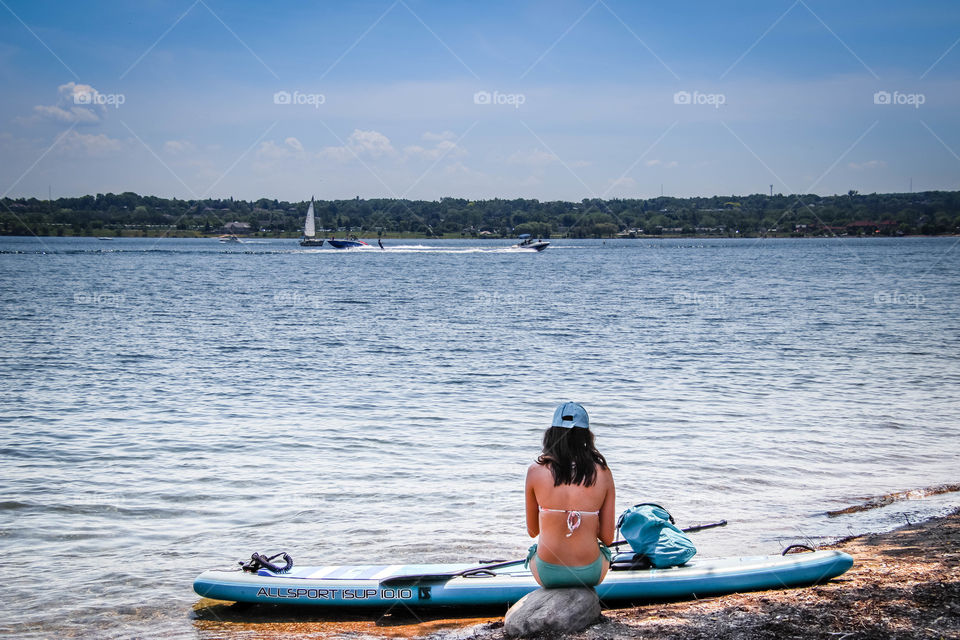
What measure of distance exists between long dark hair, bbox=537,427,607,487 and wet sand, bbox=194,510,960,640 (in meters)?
1.09

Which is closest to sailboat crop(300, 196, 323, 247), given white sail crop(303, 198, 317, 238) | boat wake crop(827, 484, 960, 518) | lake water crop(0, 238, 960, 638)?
white sail crop(303, 198, 317, 238)

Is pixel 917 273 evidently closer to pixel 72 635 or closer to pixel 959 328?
pixel 959 328

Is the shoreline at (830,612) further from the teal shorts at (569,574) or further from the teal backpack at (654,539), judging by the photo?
the teal backpack at (654,539)

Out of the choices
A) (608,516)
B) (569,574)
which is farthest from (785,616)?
(569,574)

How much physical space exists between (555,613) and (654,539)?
5.58ft

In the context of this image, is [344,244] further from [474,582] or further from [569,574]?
[569,574]

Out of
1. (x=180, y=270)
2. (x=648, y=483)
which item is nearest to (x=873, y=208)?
(x=180, y=270)

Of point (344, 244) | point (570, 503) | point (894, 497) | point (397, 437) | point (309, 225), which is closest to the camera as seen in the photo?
point (570, 503)

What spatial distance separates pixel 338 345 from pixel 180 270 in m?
69.5

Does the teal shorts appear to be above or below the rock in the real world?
above

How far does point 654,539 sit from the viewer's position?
23.2 ft

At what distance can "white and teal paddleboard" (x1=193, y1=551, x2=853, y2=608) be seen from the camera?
6.70 m

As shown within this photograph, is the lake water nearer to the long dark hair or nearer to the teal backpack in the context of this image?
the teal backpack

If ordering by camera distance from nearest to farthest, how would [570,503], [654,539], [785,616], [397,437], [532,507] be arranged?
[785,616]
[570,503]
[532,507]
[654,539]
[397,437]
